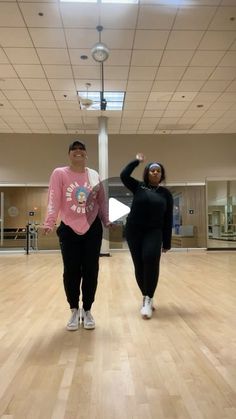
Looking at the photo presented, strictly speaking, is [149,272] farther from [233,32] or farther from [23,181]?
[23,181]

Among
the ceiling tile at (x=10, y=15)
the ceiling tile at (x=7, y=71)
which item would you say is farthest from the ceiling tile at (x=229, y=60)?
the ceiling tile at (x=7, y=71)

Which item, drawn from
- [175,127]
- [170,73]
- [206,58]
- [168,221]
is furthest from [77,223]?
[175,127]

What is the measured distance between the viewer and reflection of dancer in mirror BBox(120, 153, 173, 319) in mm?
3092

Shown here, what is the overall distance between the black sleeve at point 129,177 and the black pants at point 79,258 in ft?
1.81

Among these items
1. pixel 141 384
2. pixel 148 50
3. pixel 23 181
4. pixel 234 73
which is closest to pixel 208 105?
pixel 234 73

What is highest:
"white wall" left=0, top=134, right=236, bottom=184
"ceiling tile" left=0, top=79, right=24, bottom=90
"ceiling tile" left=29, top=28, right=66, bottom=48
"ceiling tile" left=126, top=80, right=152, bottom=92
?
"ceiling tile" left=29, top=28, right=66, bottom=48

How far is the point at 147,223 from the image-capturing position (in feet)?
10.3

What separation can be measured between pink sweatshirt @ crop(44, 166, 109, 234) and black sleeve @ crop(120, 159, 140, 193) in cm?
42

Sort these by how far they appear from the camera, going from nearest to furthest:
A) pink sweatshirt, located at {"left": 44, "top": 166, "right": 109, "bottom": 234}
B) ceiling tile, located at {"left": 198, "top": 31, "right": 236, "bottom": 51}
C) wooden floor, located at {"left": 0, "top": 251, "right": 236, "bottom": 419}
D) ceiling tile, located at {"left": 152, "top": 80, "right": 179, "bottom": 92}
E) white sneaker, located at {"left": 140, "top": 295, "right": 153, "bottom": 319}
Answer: wooden floor, located at {"left": 0, "top": 251, "right": 236, "bottom": 419}, pink sweatshirt, located at {"left": 44, "top": 166, "right": 109, "bottom": 234}, white sneaker, located at {"left": 140, "top": 295, "right": 153, "bottom": 319}, ceiling tile, located at {"left": 198, "top": 31, "right": 236, "bottom": 51}, ceiling tile, located at {"left": 152, "top": 80, "right": 179, "bottom": 92}

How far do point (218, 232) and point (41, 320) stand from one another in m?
13.8

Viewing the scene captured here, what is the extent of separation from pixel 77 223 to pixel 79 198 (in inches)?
7.4

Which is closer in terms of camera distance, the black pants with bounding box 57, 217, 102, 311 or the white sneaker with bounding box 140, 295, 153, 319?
the black pants with bounding box 57, 217, 102, 311

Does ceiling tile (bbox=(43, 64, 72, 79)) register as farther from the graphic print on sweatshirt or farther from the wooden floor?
the graphic print on sweatshirt

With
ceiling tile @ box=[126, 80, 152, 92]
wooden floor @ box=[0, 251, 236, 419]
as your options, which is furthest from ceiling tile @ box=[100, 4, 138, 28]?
wooden floor @ box=[0, 251, 236, 419]
